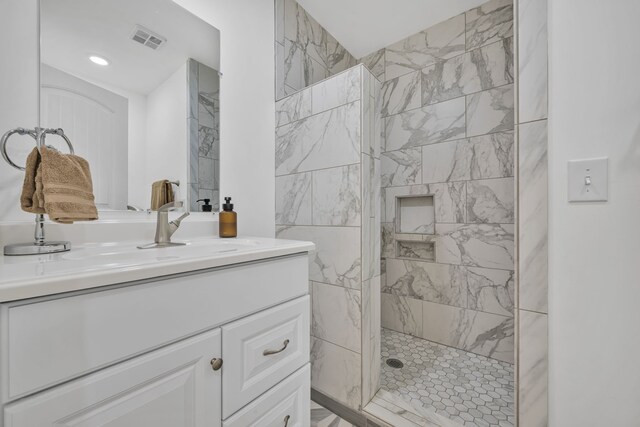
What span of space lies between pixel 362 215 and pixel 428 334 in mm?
1367

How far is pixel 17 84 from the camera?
0.77 m

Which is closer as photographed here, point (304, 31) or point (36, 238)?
point (36, 238)

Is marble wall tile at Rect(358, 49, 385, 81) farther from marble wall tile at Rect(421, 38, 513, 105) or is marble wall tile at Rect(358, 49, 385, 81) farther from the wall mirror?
the wall mirror

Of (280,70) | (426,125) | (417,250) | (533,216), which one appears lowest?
(417,250)

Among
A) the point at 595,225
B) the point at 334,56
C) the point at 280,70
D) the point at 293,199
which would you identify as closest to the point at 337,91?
the point at 280,70

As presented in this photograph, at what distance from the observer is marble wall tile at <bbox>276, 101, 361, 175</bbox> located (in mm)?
1259

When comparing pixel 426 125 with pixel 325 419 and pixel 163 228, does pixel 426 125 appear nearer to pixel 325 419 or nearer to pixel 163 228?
pixel 163 228

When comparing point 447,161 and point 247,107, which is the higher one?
point 247,107

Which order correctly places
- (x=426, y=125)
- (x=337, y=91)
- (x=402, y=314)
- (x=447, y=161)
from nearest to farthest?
(x=337, y=91) < (x=447, y=161) < (x=426, y=125) < (x=402, y=314)

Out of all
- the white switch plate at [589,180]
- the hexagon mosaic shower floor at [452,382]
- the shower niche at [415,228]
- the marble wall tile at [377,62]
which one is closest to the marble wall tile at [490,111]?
the shower niche at [415,228]

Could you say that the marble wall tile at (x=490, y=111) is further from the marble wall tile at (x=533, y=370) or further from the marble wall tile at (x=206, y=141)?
the marble wall tile at (x=206, y=141)

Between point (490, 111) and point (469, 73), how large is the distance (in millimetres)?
328

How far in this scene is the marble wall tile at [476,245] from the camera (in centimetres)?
169

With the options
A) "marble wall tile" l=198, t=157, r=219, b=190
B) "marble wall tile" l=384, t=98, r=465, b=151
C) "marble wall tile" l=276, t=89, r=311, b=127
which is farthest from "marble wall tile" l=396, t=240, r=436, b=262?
"marble wall tile" l=198, t=157, r=219, b=190
